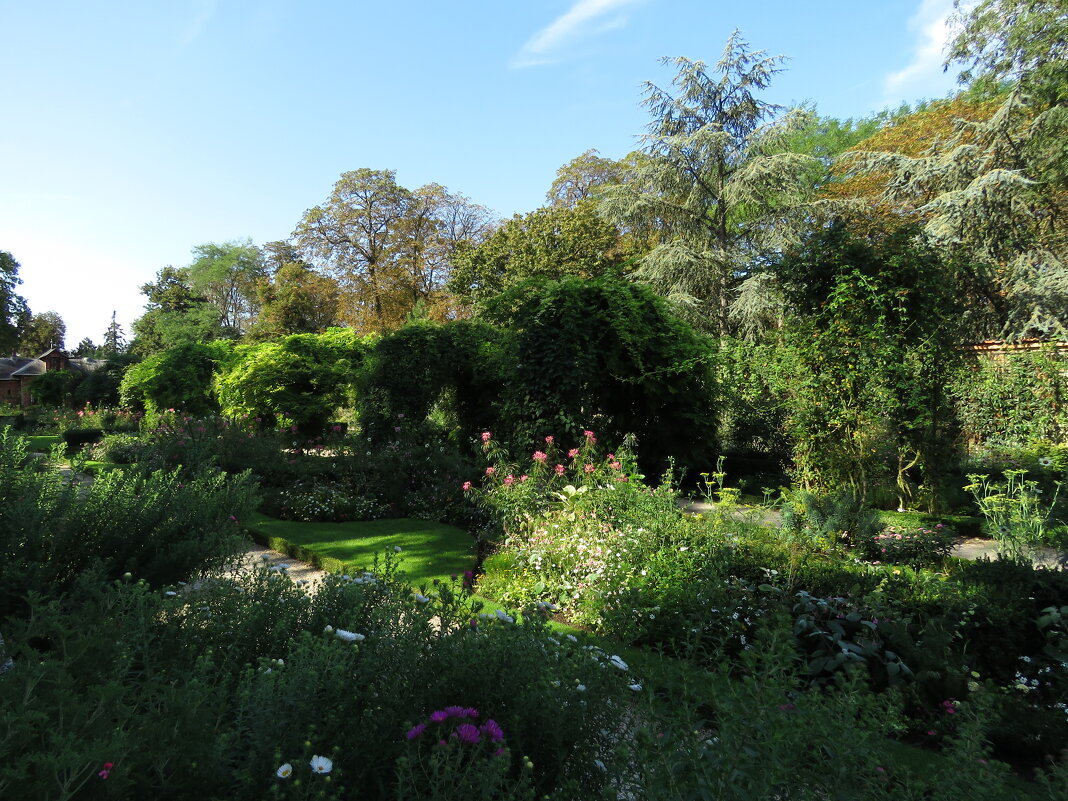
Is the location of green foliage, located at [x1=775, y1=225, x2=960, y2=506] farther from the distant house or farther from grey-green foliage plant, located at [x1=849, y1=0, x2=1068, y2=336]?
the distant house

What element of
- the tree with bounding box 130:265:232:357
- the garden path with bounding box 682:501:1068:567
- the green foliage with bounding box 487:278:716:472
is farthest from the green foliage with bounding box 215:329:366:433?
the tree with bounding box 130:265:232:357

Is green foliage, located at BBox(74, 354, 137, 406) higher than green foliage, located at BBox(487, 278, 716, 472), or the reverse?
green foliage, located at BBox(74, 354, 137, 406)

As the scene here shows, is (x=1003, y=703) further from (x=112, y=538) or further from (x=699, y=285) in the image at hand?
(x=699, y=285)

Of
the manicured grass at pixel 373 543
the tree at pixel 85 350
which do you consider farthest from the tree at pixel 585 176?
the tree at pixel 85 350

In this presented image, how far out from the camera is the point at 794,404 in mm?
7789

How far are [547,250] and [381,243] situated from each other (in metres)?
11.2

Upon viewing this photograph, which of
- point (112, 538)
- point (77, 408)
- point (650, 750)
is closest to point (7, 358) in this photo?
point (77, 408)

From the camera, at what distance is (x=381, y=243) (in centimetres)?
3102

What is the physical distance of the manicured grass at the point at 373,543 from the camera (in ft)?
20.2

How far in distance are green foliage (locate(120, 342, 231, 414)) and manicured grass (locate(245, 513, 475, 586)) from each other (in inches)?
538

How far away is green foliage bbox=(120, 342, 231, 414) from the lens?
19875 mm

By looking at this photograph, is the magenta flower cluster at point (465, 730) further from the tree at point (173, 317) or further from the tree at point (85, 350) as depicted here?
the tree at point (85, 350)

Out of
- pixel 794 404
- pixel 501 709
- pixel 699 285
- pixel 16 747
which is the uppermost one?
pixel 699 285

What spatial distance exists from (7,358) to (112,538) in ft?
226
